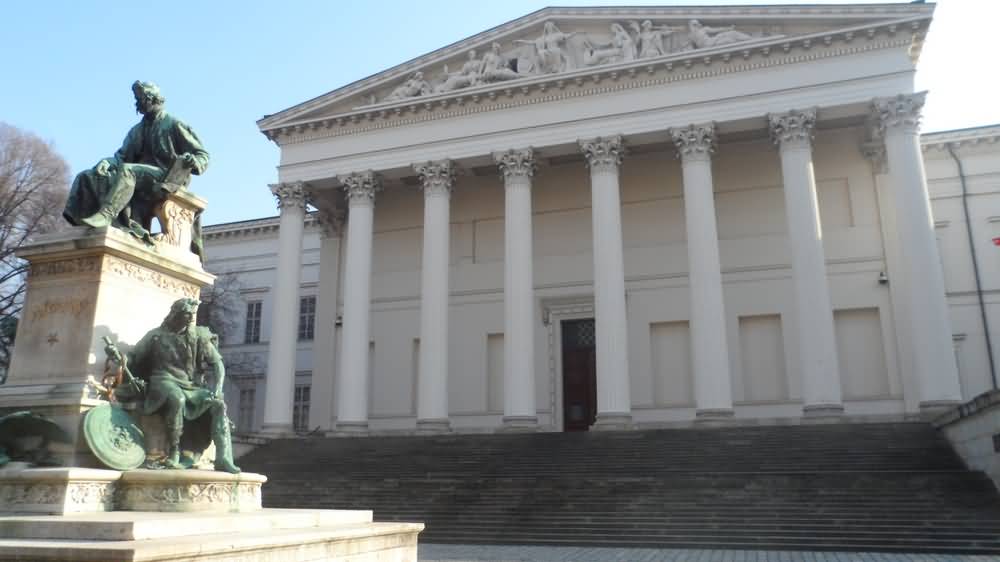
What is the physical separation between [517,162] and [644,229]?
5.48m

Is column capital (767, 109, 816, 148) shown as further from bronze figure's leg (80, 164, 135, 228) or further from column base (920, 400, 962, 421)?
bronze figure's leg (80, 164, 135, 228)

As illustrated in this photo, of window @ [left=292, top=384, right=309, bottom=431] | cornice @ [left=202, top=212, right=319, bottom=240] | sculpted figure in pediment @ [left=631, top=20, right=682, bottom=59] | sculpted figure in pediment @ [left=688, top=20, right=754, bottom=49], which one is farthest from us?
cornice @ [left=202, top=212, right=319, bottom=240]

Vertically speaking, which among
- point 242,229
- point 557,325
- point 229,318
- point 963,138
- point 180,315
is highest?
point 963,138

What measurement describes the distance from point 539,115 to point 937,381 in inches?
544

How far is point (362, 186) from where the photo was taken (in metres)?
27.5

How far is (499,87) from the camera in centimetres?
2594

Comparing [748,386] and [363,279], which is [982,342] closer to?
[748,386]

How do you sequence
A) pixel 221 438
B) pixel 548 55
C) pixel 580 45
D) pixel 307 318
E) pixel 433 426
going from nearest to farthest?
pixel 221 438 → pixel 433 426 → pixel 548 55 → pixel 580 45 → pixel 307 318

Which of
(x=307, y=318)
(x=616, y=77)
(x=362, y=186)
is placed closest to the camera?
(x=616, y=77)

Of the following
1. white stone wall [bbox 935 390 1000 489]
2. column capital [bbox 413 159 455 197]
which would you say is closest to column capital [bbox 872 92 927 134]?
white stone wall [bbox 935 390 1000 489]

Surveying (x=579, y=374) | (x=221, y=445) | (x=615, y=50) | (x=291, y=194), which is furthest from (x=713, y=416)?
(x=221, y=445)

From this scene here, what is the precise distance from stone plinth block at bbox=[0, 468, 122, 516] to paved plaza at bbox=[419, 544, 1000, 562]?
23.1 ft

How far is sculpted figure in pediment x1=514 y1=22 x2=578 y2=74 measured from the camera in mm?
25938

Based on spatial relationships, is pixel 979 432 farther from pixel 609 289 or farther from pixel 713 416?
pixel 609 289
